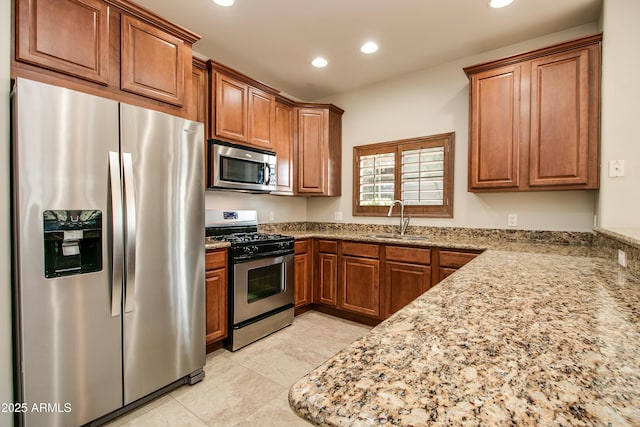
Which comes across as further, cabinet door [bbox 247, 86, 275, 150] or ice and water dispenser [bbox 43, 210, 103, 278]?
cabinet door [bbox 247, 86, 275, 150]

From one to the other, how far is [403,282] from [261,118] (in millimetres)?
2223

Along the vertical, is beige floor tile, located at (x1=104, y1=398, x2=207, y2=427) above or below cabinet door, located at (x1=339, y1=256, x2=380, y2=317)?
below

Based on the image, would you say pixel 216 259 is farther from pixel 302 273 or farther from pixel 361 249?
pixel 361 249

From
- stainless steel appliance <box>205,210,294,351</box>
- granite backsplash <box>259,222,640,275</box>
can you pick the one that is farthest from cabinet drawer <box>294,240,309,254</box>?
granite backsplash <box>259,222,640,275</box>

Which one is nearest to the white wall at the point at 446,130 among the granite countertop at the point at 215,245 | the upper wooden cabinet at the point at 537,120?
the upper wooden cabinet at the point at 537,120

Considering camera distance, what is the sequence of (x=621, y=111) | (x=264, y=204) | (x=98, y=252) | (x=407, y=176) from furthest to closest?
1. (x=264, y=204)
2. (x=407, y=176)
3. (x=621, y=111)
4. (x=98, y=252)

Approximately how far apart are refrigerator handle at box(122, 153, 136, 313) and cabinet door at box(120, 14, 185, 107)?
1.82 feet

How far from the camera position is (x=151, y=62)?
1944 millimetres

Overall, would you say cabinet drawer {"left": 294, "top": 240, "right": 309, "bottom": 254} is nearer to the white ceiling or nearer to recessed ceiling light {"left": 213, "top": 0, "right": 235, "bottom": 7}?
the white ceiling

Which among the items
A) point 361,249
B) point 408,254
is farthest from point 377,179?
point 408,254

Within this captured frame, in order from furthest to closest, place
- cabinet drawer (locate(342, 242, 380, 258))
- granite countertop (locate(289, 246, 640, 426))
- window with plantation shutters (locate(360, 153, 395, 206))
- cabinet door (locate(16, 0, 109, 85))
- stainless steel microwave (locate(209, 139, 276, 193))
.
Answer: window with plantation shutters (locate(360, 153, 395, 206)) < cabinet drawer (locate(342, 242, 380, 258)) < stainless steel microwave (locate(209, 139, 276, 193)) < cabinet door (locate(16, 0, 109, 85)) < granite countertop (locate(289, 246, 640, 426))

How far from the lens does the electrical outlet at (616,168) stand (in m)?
2.04

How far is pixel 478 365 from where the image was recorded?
54 cm

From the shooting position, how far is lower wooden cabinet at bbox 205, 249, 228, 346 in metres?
2.33
